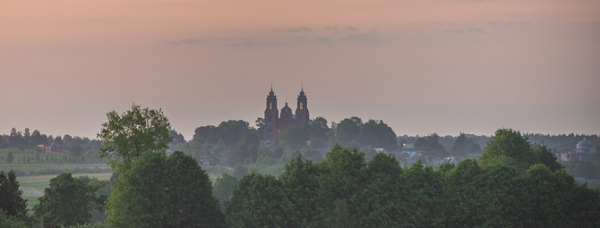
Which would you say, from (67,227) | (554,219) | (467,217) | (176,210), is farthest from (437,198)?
(67,227)

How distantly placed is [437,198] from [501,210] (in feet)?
17.5

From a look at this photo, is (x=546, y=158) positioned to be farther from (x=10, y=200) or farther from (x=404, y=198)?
(x=10, y=200)

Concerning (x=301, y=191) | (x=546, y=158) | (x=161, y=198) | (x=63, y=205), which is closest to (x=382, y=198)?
(x=301, y=191)

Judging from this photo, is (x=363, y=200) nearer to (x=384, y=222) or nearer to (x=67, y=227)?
(x=384, y=222)

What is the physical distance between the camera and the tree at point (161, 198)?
291 feet

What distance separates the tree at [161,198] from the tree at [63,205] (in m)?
5.01

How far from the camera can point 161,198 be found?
3548 inches

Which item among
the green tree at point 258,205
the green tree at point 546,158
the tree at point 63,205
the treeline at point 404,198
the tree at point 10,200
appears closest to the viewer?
the treeline at point 404,198

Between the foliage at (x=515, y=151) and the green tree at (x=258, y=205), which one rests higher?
the foliage at (x=515, y=151)

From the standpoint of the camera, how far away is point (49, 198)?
3762 inches

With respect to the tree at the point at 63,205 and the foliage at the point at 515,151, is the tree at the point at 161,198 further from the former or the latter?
the foliage at the point at 515,151

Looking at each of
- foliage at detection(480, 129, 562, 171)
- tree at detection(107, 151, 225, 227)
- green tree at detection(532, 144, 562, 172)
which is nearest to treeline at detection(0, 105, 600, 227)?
tree at detection(107, 151, 225, 227)

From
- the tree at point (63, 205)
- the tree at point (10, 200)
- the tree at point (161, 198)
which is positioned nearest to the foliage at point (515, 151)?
the tree at point (161, 198)

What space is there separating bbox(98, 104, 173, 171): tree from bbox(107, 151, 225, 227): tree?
249 centimetres
